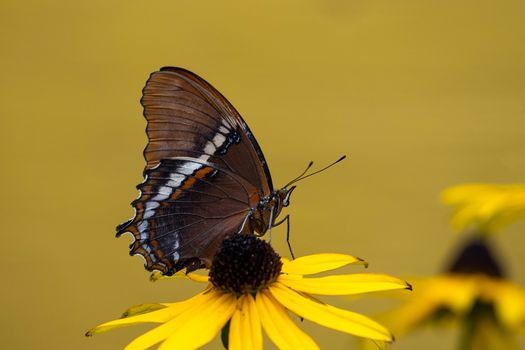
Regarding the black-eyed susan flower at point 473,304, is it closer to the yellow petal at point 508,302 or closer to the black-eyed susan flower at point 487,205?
the yellow petal at point 508,302

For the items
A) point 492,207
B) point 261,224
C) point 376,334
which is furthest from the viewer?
point 492,207

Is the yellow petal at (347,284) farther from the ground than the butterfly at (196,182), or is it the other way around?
the butterfly at (196,182)

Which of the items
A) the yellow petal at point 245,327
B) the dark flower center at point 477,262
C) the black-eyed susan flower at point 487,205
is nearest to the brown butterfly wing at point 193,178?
the yellow petal at point 245,327

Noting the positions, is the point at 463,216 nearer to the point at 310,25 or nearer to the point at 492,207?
the point at 492,207

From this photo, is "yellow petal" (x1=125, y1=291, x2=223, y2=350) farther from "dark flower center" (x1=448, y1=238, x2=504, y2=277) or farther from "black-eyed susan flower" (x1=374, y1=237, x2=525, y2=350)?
"dark flower center" (x1=448, y1=238, x2=504, y2=277)

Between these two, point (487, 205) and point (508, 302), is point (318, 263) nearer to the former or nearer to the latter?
point (487, 205)

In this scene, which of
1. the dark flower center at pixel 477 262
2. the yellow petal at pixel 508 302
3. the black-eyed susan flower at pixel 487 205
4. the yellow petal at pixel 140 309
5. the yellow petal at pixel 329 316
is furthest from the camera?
the dark flower center at pixel 477 262

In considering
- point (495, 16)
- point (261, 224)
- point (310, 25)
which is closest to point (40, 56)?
point (310, 25)
